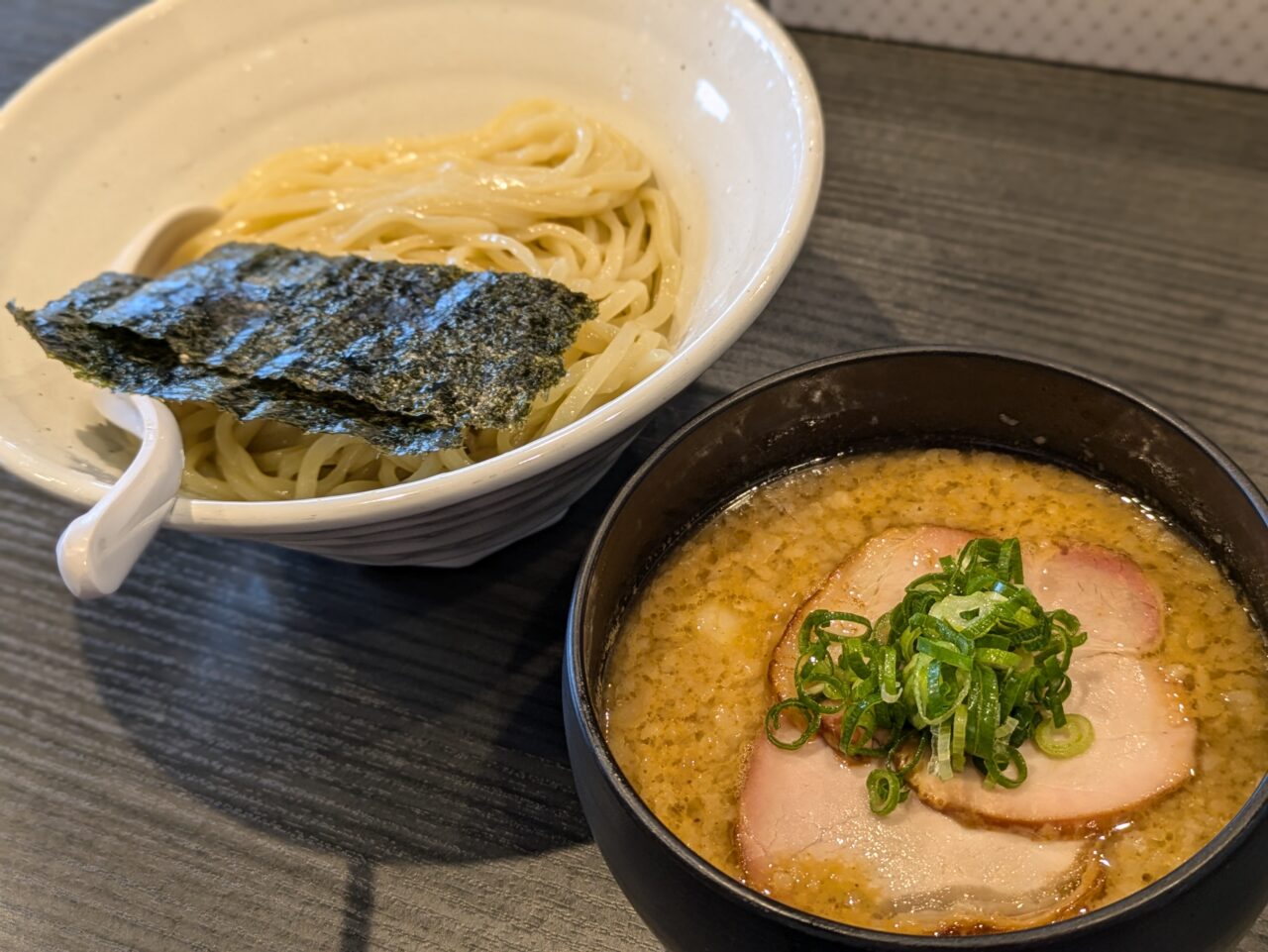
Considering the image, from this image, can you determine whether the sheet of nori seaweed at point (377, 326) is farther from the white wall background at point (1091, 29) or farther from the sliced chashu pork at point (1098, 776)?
the white wall background at point (1091, 29)

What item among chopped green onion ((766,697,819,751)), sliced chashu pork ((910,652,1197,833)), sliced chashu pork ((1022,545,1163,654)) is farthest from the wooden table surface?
sliced chashu pork ((1022,545,1163,654))

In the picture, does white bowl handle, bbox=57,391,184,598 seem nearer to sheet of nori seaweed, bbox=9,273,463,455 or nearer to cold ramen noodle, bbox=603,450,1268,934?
sheet of nori seaweed, bbox=9,273,463,455

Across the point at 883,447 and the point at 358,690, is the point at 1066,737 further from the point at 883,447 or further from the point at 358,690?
the point at 358,690

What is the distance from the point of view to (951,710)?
0.90 metres

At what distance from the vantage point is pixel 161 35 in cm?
175

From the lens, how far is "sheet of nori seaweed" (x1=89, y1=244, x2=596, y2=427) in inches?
49.4

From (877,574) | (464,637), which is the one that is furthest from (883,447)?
(464,637)

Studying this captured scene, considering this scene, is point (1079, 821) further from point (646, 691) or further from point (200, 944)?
point (200, 944)

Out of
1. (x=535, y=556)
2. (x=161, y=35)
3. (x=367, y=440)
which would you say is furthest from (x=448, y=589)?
(x=161, y=35)

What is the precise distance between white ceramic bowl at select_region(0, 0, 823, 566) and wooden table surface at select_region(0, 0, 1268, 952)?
19cm

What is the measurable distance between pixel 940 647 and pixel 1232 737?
288 millimetres

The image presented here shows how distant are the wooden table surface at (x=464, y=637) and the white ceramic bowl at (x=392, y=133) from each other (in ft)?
0.62

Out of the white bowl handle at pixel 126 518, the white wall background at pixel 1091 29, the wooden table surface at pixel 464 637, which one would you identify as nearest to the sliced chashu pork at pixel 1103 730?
the wooden table surface at pixel 464 637

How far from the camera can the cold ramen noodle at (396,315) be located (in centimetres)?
127
